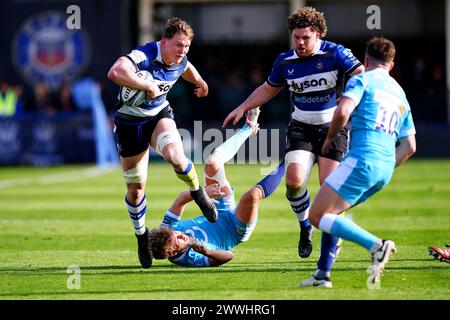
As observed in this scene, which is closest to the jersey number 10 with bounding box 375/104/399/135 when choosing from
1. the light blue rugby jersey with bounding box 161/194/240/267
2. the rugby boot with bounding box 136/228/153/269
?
the light blue rugby jersey with bounding box 161/194/240/267

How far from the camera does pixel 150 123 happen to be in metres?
9.52

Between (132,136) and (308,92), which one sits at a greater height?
(308,92)

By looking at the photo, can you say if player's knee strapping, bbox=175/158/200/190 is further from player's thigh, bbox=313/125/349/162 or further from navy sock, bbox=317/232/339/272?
navy sock, bbox=317/232/339/272

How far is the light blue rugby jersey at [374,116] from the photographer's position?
24.4ft

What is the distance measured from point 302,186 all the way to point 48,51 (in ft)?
76.8

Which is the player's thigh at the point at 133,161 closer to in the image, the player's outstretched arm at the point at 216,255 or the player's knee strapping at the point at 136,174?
the player's knee strapping at the point at 136,174

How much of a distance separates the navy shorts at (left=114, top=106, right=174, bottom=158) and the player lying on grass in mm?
690

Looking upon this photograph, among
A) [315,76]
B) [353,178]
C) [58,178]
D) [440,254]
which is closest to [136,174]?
[315,76]

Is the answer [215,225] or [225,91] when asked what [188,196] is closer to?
[215,225]

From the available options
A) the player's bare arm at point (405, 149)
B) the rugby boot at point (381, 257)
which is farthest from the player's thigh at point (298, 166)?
the rugby boot at point (381, 257)

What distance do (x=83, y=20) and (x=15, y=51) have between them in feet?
8.73

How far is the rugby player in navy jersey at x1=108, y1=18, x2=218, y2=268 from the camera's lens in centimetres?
906

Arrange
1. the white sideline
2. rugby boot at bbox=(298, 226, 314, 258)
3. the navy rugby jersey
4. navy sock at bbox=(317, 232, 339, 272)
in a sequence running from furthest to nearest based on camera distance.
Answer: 1. the white sideline
2. rugby boot at bbox=(298, 226, 314, 258)
3. the navy rugby jersey
4. navy sock at bbox=(317, 232, 339, 272)
